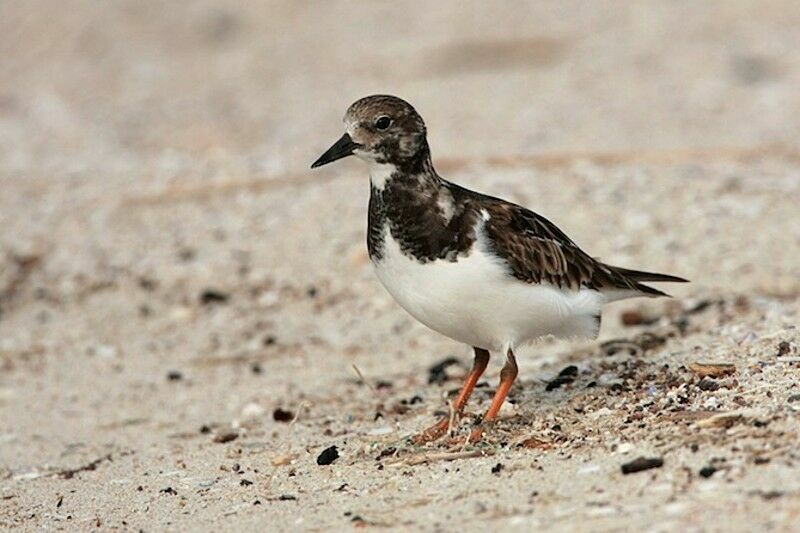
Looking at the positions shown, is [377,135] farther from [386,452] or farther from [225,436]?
[225,436]

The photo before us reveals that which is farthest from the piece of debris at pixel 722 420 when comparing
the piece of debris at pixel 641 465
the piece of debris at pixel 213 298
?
the piece of debris at pixel 213 298

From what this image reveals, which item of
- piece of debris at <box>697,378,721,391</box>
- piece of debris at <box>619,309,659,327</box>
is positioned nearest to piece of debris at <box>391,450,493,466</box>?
piece of debris at <box>697,378,721,391</box>

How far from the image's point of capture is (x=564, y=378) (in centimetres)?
611

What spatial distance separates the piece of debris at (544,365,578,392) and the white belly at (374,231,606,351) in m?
0.67

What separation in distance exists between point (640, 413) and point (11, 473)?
2826 millimetres

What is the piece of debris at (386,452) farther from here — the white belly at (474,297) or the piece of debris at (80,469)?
the piece of debris at (80,469)

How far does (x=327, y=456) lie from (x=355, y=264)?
3.56 m

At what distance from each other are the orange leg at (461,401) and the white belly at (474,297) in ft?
1.05

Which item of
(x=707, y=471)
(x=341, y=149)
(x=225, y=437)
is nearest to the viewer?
(x=707, y=471)

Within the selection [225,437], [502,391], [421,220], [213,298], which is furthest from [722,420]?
[213,298]

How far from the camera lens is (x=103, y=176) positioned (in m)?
11.3

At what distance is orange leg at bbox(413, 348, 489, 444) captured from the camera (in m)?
5.39

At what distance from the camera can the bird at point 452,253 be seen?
199 inches

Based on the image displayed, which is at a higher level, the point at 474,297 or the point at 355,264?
the point at 474,297
